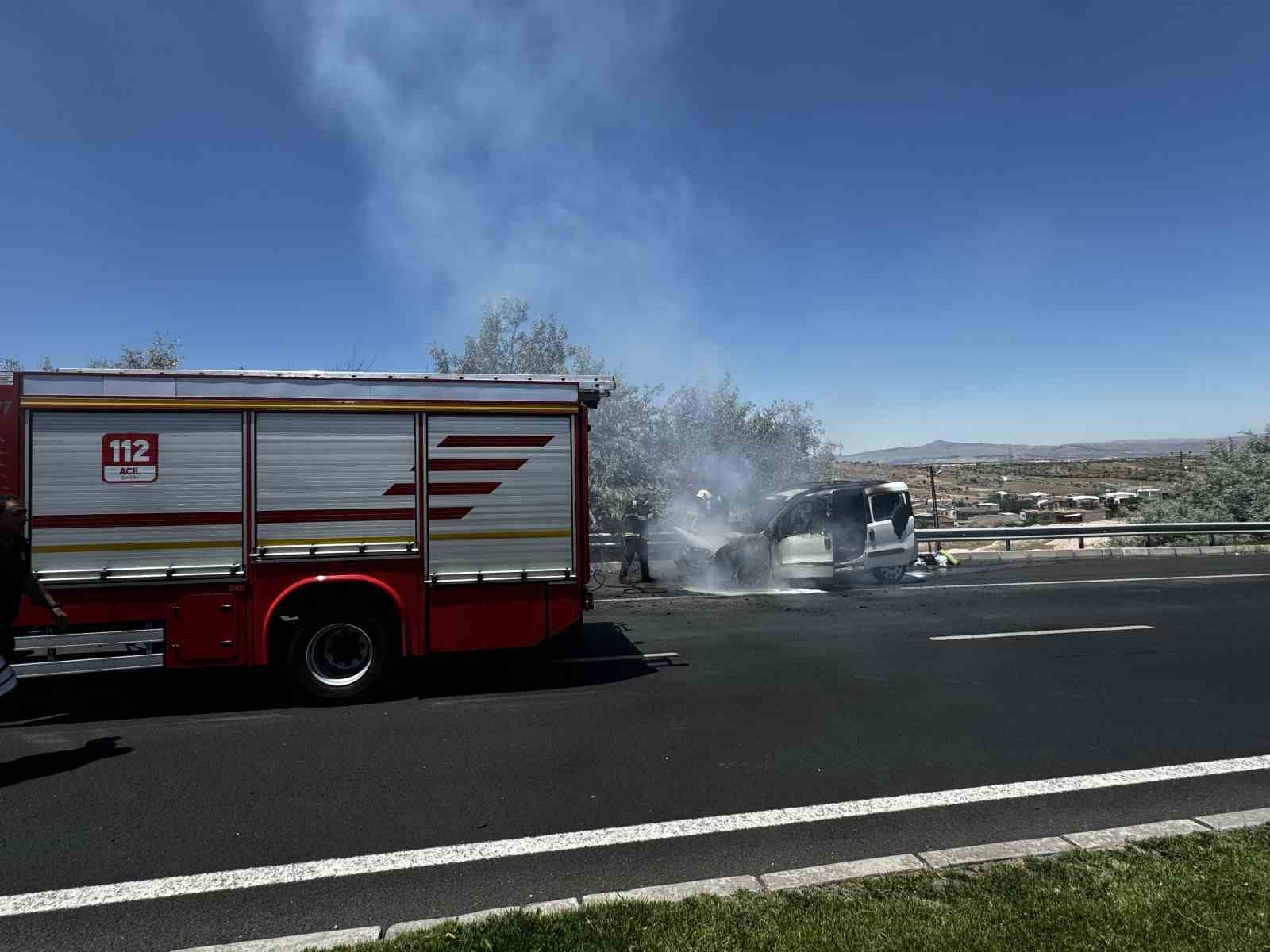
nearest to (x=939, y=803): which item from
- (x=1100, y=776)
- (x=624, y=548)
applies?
(x=1100, y=776)

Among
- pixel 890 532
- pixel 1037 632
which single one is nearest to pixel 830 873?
pixel 1037 632

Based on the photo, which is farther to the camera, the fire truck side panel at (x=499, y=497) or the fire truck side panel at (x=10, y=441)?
the fire truck side panel at (x=499, y=497)

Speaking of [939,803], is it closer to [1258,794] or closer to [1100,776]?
[1100,776]

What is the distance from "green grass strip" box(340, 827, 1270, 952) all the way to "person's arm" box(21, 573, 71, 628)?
383 cm

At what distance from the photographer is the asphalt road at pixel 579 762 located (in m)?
3.47

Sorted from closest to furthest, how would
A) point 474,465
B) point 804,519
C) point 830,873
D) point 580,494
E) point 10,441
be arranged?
point 830,873
point 10,441
point 474,465
point 580,494
point 804,519

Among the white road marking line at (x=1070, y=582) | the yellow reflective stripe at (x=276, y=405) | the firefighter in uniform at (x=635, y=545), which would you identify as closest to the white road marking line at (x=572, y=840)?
the yellow reflective stripe at (x=276, y=405)

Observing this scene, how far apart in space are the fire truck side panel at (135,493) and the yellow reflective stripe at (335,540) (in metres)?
0.26

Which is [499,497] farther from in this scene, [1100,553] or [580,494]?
[1100,553]

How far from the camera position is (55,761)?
5.00m

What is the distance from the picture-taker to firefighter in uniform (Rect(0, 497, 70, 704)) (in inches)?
191

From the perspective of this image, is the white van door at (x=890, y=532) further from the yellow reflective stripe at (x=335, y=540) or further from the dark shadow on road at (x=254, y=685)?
the yellow reflective stripe at (x=335, y=540)

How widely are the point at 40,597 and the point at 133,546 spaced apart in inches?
32.9

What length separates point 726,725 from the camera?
5613 mm
